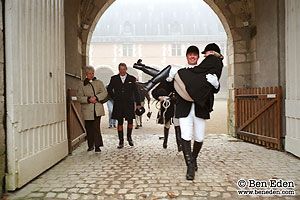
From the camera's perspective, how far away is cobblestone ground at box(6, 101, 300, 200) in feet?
9.23

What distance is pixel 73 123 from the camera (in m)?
4.94

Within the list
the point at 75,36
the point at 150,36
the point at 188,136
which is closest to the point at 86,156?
the point at 188,136

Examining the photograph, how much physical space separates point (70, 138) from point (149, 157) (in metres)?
1.37

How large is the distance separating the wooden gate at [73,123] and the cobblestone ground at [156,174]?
0.70ft

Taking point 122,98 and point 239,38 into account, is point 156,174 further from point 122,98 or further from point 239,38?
point 239,38

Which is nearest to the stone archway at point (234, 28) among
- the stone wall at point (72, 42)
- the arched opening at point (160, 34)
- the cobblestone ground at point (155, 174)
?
the stone wall at point (72, 42)

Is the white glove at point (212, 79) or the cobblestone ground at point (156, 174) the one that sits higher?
the white glove at point (212, 79)

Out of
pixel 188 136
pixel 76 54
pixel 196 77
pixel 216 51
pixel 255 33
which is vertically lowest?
pixel 188 136

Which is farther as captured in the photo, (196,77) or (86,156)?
(86,156)

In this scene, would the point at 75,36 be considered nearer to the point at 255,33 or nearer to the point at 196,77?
the point at 196,77

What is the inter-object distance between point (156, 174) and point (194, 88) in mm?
1202

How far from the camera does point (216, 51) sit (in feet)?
10.6

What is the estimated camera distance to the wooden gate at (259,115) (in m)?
4.79

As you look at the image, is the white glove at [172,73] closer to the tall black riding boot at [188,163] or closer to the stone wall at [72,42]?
the tall black riding boot at [188,163]
